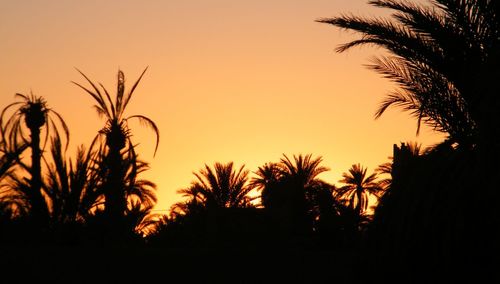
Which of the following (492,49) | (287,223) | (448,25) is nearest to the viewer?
(492,49)

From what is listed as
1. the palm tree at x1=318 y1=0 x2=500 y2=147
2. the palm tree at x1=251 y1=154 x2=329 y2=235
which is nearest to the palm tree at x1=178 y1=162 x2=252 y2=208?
the palm tree at x1=251 y1=154 x2=329 y2=235

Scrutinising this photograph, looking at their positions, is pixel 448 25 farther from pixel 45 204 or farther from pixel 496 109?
pixel 45 204

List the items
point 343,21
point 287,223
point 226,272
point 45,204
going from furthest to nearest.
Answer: point 287,223, point 45,204, point 343,21, point 226,272

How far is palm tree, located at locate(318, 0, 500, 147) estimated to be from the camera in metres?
11.9

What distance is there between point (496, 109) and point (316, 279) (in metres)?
2.91

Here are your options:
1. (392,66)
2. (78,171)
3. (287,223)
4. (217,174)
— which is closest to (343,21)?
(392,66)

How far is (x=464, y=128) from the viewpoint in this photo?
12773mm

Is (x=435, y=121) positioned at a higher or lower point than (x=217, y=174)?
lower

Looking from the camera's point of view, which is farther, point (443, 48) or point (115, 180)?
point (115, 180)

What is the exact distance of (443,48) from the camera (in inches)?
484

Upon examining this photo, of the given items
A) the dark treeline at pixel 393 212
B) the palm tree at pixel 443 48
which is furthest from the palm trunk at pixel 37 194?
the palm tree at pixel 443 48

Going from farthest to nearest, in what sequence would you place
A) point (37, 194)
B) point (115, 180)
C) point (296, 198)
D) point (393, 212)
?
point (296, 198) < point (115, 180) < point (37, 194) < point (393, 212)

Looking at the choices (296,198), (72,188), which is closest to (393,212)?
(72,188)

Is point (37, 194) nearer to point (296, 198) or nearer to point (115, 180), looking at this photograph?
point (115, 180)
